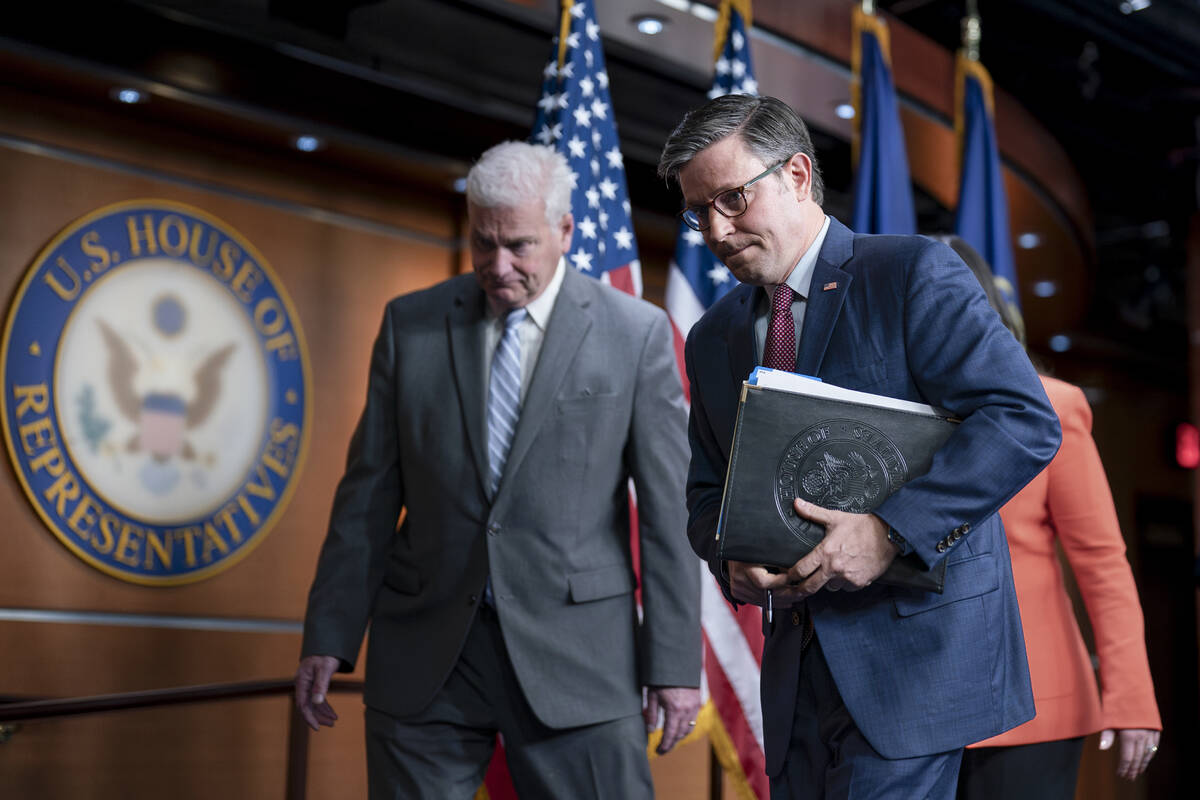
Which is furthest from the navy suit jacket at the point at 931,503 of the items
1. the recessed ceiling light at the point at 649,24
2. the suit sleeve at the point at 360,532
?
the recessed ceiling light at the point at 649,24

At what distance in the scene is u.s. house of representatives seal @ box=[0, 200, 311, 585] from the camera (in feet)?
15.4

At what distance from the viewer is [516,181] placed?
2775 mm

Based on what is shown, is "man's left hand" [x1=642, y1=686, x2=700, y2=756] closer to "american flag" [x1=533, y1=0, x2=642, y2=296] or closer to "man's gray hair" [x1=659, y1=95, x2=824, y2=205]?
"man's gray hair" [x1=659, y1=95, x2=824, y2=205]

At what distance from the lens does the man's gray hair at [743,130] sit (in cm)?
193

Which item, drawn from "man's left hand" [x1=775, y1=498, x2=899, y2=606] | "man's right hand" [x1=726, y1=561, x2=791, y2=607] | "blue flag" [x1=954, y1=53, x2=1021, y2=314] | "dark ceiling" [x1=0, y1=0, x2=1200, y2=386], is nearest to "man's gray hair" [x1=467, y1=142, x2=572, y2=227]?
"man's right hand" [x1=726, y1=561, x2=791, y2=607]

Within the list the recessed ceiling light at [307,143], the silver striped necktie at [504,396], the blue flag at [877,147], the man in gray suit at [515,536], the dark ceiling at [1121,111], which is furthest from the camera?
the dark ceiling at [1121,111]

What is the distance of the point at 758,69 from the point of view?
5113 millimetres

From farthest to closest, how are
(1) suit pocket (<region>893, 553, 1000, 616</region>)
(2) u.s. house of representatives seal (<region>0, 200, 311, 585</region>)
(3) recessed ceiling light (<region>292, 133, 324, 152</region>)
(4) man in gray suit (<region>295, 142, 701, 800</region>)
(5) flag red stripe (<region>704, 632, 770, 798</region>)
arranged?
1. (3) recessed ceiling light (<region>292, 133, 324, 152</region>)
2. (2) u.s. house of representatives seal (<region>0, 200, 311, 585</region>)
3. (5) flag red stripe (<region>704, 632, 770, 798</region>)
4. (4) man in gray suit (<region>295, 142, 701, 800</region>)
5. (1) suit pocket (<region>893, 553, 1000, 616</region>)

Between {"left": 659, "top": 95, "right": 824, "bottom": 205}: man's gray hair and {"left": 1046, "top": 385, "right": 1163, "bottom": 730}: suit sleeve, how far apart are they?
1085mm

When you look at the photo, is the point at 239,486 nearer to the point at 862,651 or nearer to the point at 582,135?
the point at 582,135

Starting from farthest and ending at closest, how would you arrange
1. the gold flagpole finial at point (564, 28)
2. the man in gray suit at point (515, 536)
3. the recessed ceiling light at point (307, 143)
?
1. the recessed ceiling light at point (307, 143)
2. the gold flagpole finial at point (564, 28)
3. the man in gray suit at point (515, 536)

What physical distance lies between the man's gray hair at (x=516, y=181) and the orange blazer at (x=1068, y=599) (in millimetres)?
1155

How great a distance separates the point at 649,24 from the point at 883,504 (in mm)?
3382

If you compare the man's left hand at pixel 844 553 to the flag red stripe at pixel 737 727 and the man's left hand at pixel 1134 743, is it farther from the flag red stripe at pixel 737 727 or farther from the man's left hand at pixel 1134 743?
the flag red stripe at pixel 737 727
